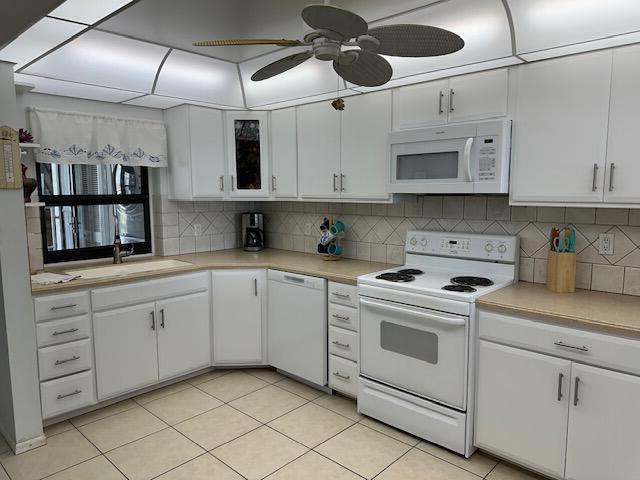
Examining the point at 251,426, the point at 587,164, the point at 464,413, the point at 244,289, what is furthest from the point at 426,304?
the point at 244,289

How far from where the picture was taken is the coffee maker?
4.09m

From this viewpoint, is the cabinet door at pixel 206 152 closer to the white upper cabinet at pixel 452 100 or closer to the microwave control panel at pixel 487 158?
the white upper cabinet at pixel 452 100

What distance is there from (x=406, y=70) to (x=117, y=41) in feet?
5.44

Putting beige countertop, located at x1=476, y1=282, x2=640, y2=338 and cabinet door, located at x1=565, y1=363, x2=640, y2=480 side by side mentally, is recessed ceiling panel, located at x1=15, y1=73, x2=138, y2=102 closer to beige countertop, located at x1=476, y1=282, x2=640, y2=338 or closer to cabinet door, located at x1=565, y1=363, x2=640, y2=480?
beige countertop, located at x1=476, y1=282, x2=640, y2=338

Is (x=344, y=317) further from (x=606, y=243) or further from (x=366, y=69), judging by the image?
(x=366, y=69)

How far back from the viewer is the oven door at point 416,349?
7.86 ft

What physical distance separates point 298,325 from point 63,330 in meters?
1.51

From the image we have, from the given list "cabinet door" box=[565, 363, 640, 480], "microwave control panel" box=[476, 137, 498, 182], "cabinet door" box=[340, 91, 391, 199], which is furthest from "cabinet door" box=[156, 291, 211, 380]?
"cabinet door" box=[565, 363, 640, 480]

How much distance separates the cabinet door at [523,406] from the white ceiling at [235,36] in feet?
4.92

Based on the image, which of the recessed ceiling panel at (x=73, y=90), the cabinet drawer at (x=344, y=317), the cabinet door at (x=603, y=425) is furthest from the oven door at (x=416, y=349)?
the recessed ceiling panel at (x=73, y=90)

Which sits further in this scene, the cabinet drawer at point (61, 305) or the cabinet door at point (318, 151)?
the cabinet door at point (318, 151)

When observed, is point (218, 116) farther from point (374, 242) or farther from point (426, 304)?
point (426, 304)

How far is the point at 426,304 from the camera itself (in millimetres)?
2479

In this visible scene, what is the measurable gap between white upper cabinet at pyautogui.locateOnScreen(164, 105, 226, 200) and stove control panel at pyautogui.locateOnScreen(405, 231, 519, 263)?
1.68m
